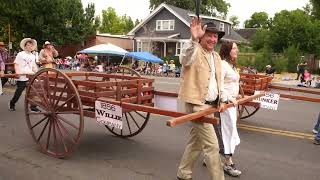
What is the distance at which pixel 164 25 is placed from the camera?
49.1m

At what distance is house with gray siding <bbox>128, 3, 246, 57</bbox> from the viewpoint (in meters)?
47.2

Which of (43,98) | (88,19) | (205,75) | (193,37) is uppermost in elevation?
(88,19)

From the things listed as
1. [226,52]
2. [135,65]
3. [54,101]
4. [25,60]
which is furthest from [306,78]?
[54,101]

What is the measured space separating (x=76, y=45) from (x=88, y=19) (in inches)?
162

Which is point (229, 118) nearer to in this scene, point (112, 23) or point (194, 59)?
point (194, 59)

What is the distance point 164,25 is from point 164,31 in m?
0.70

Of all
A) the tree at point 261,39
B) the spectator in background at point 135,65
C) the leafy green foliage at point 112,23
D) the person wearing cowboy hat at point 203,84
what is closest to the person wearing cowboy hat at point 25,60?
the person wearing cowboy hat at point 203,84

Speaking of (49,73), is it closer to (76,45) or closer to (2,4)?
(2,4)

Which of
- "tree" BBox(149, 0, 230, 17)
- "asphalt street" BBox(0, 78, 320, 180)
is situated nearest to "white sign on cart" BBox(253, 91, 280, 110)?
"asphalt street" BBox(0, 78, 320, 180)

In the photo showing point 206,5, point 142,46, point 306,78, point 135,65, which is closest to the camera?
point 306,78

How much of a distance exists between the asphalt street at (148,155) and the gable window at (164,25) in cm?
3991

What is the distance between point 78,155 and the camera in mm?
6559

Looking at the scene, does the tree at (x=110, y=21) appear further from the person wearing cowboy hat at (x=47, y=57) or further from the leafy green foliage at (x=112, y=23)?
the person wearing cowboy hat at (x=47, y=57)

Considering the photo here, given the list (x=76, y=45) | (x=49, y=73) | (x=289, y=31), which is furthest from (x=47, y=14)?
(x=49, y=73)
